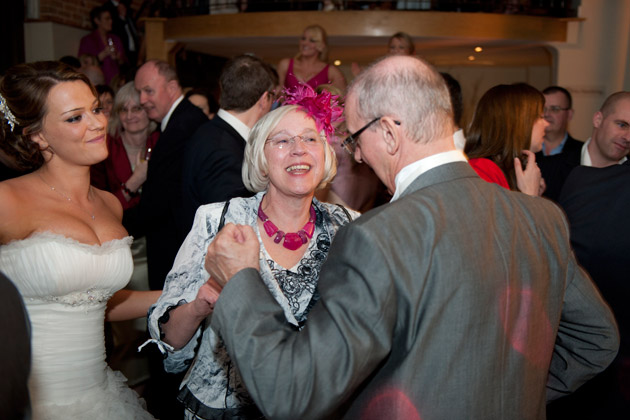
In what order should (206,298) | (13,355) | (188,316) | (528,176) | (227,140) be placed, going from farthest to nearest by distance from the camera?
(227,140)
(528,176)
(188,316)
(206,298)
(13,355)

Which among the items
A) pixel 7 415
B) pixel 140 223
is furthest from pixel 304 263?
pixel 140 223

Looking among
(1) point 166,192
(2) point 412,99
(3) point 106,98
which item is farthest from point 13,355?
(3) point 106,98

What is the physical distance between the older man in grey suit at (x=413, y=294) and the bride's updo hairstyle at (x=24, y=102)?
3.65 feet

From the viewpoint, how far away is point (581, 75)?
30.7ft

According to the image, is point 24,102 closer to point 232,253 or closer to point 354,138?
point 232,253

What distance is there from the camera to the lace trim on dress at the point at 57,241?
1956 mm

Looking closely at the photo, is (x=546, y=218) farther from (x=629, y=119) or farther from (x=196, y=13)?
(x=196, y=13)

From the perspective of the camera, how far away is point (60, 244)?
2.03 meters

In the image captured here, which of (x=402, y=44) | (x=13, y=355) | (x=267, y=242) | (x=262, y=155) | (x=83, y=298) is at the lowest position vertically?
(x=83, y=298)

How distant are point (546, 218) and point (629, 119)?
7.35 ft

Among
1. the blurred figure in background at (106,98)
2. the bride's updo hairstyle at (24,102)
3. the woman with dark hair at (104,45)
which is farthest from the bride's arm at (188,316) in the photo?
the woman with dark hair at (104,45)

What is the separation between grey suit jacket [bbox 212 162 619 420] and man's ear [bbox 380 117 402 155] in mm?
99

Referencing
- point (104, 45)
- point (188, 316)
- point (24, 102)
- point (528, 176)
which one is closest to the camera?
point (188, 316)

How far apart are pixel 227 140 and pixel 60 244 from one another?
1.23m
